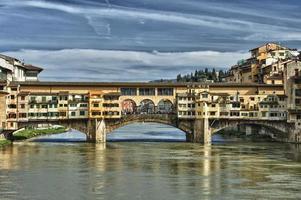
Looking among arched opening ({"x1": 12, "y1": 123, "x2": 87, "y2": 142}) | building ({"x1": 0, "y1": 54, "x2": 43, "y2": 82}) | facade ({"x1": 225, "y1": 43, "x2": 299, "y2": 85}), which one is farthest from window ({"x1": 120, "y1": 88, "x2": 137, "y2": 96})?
facade ({"x1": 225, "y1": 43, "x2": 299, "y2": 85})

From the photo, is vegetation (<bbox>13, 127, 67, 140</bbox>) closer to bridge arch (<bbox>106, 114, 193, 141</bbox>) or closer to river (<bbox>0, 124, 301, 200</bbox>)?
bridge arch (<bbox>106, 114, 193, 141</bbox>)

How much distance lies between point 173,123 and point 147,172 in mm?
28875

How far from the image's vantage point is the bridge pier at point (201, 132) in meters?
65.6

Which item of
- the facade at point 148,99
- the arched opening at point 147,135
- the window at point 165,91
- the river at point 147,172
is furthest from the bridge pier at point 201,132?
the river at point 147,172

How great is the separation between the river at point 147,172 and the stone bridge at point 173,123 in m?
6.89

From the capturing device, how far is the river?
30.6m

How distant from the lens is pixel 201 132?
6625cm

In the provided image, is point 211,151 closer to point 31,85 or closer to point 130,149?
point 130,149

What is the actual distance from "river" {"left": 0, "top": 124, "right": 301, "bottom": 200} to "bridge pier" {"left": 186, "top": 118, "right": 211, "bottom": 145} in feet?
22.2

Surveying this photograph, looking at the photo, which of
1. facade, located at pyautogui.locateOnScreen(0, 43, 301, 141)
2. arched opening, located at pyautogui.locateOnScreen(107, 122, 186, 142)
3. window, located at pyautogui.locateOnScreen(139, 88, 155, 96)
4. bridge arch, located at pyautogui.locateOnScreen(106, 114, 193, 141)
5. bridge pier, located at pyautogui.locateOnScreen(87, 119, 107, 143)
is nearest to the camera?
facade, located at pyautogui.locateOnScreen(0, 43, 301, 141)

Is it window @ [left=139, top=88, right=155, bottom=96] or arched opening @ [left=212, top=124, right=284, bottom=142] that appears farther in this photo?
arched opening @ [left=212, top=124, right=284, bottom=142]

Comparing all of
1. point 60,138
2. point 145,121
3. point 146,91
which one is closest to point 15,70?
point 60,138

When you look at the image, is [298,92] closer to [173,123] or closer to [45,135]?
[173,123]

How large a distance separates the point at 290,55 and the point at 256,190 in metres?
58.8
